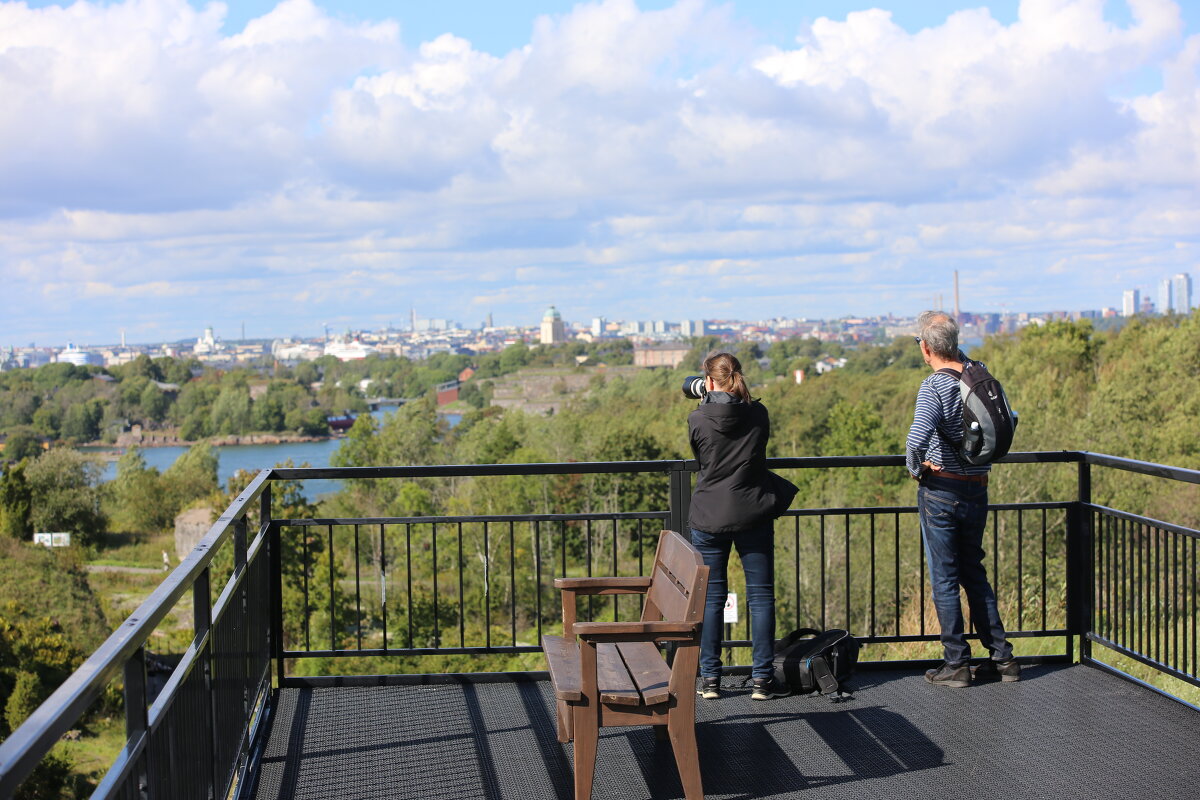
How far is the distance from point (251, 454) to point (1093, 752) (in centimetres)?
9586

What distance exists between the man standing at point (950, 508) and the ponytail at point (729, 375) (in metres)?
0.79

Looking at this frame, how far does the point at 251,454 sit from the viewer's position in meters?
→ 93.2

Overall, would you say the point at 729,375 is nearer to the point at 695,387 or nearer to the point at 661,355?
the point at 695,387

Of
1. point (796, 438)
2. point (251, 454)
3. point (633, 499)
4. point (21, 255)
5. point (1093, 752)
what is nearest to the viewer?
point (1093, 752)

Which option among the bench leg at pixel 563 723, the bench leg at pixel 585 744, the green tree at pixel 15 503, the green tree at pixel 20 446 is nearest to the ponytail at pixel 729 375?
the bench leg at pixel 563 723

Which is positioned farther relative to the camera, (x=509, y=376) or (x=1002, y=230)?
(x=1002, y=230)

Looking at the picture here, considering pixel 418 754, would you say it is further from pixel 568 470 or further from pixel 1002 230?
pixel 1002 230

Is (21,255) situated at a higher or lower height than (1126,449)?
higher

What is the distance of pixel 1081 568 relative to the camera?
5008mm

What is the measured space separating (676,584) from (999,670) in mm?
2095

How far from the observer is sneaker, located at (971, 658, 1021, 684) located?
4566 mm

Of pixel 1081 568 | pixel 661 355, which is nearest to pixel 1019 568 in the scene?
pixel 1081 568

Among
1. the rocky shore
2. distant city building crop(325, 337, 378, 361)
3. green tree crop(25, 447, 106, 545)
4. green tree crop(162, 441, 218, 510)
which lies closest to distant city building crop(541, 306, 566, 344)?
distant city building crop(325, 337, 378, 361)

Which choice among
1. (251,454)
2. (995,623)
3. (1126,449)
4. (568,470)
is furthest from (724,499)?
(251,454)
